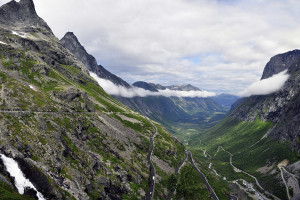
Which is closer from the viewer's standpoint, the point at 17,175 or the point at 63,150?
the point at 17,175

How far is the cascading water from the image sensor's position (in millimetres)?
51506

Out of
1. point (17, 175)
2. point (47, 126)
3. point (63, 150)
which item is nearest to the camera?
point (17, 175)

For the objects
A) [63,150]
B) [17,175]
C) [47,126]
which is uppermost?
[47,126]

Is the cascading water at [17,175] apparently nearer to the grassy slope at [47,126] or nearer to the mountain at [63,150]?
the mountain at [63,150]

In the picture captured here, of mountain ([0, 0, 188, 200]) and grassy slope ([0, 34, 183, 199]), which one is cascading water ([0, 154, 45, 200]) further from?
grassy slope ([0, 34, 183, 199])

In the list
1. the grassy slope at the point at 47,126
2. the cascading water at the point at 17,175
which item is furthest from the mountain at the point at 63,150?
the cascading water at the point at 17,175

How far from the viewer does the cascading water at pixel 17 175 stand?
5151cm

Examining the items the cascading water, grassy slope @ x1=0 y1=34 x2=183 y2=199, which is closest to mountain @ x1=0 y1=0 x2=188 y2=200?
grassy slope @ x1=0 y1=34 x2=183 y2=199

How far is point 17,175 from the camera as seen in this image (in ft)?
174

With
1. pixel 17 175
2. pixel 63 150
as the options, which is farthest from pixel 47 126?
pixel 17 175

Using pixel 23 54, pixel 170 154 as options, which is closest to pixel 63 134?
pixel 170 154

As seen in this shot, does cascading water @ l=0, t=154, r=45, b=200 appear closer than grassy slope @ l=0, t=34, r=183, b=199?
Yes

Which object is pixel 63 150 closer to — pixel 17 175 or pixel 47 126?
pixel 47 126

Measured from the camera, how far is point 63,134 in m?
94.1
